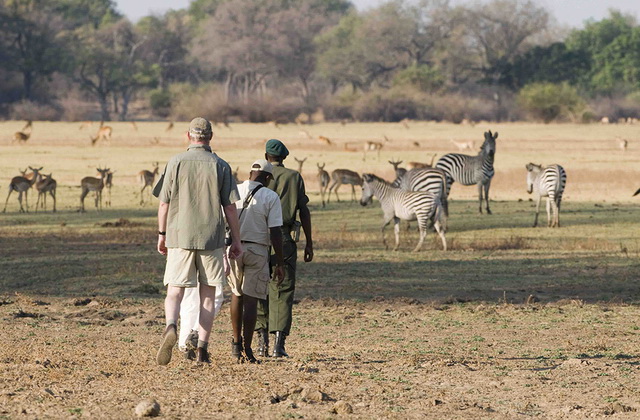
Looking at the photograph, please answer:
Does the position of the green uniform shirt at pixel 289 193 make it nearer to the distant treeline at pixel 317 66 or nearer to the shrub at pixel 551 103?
the distant treeline at pixel 317 66

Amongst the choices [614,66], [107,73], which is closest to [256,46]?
[107,73]

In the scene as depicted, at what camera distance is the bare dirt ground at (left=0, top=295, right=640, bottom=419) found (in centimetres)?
682

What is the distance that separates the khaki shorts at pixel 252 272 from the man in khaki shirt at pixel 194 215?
0.43 metres

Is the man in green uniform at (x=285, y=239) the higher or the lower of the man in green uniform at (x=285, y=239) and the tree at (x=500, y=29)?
the lower

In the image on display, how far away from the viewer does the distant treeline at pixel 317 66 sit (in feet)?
238

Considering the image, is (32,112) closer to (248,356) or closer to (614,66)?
(614,66)

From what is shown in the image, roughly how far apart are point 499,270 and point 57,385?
9.48 metres

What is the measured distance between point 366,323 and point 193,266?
3.97m

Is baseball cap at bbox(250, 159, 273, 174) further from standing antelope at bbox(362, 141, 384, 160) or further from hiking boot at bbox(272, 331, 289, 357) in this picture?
standing antelope at bbox(362, 141, 384, 160)

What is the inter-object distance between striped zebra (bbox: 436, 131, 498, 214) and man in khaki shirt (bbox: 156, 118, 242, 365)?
59.6 ft

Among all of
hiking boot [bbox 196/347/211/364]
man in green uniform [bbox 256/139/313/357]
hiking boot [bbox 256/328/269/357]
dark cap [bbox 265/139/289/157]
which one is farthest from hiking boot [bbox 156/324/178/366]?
dark cap [bbox 265/139/289/157]

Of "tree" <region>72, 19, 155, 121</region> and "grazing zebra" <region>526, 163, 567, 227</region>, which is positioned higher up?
"tree" <region>72, 19, 155, 121</region>

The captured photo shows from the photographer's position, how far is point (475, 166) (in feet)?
84.7

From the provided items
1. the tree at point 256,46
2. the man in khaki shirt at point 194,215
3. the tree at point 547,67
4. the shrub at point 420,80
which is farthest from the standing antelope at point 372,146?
the tree at point 256,46
